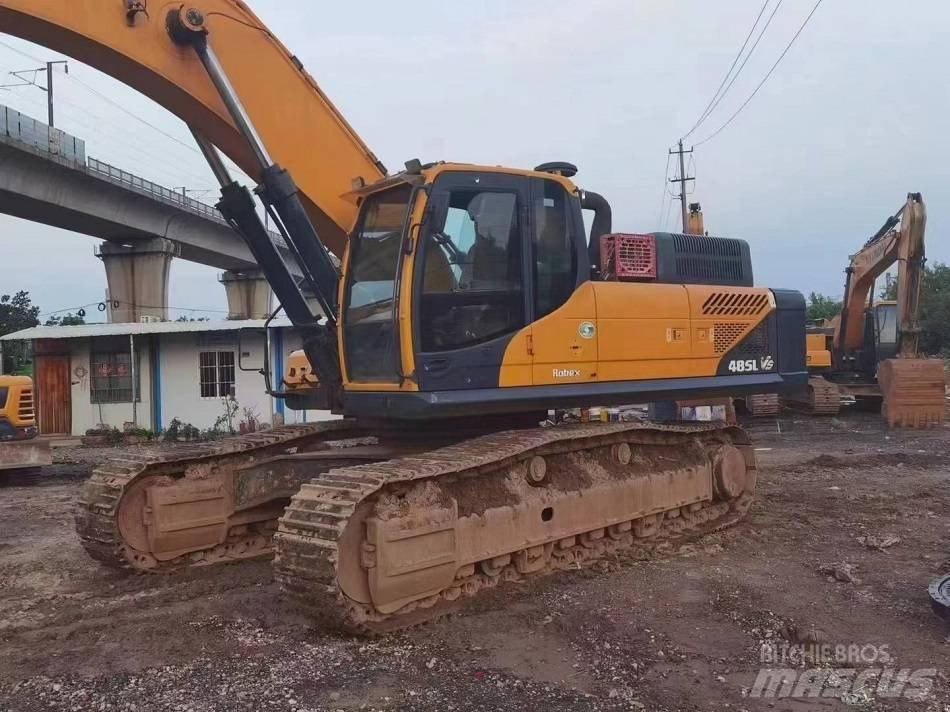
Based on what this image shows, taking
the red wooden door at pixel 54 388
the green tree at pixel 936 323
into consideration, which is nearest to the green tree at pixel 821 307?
the green tree at pixel 936 323

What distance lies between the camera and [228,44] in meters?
5.80

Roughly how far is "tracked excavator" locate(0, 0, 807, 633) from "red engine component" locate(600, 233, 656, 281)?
3 cm

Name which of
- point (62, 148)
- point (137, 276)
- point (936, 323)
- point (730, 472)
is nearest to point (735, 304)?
point (730, 472)

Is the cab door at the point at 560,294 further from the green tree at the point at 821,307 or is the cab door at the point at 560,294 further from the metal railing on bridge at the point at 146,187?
the green tree at the point at 821,307

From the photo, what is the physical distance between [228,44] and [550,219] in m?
2.65

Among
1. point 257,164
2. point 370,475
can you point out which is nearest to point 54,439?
point 257,164

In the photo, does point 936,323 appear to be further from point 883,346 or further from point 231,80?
point 231,80

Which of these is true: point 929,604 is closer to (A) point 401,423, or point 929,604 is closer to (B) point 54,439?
Result: (A) point 401,423

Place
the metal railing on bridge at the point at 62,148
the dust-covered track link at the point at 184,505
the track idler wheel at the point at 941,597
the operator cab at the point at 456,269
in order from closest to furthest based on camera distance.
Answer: the track idler wheel at the point at 941,597 → the operator cab at the point at 456,269 → the dust-covered track link at the point at 184,505 → the metal railing on bridge at the point at 62,148

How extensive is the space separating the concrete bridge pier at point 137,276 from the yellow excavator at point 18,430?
21.2m

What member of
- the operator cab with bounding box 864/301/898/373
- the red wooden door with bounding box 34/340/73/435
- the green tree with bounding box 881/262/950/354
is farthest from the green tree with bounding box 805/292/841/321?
the red wooden door with bounding box 34/340/73/435

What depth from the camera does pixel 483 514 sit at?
5.38m

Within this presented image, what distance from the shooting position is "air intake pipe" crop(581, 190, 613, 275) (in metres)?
6.42

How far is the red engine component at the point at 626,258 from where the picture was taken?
256 inches
